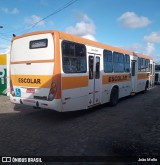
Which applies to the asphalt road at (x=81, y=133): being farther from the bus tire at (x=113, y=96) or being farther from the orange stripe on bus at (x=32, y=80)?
the orange stripe on bus at (x=32, y=80)

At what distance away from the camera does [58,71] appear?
25.3 ft

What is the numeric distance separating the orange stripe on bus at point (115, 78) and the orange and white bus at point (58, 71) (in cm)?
5

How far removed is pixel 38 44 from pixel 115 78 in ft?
17.9

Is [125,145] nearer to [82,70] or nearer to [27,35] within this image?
[82,70]

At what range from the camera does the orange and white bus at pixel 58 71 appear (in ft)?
25.5

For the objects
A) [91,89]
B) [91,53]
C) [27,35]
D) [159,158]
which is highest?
[27,35]

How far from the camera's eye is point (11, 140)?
6.41 meters

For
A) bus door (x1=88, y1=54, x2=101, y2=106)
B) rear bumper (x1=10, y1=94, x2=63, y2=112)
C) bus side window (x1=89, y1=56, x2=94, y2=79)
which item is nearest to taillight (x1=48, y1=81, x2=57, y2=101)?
rear bumper (x1=10, y1=94, x2=63, y2=112)

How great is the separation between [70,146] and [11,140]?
173 cm

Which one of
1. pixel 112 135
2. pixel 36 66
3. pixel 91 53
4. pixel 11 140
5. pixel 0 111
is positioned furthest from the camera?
pixel 0 111

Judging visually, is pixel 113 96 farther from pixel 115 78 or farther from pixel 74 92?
pixel 74 92

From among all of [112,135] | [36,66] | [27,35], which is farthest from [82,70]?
[112,135]
